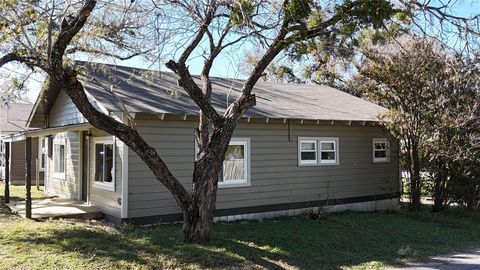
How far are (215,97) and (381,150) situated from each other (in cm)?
619

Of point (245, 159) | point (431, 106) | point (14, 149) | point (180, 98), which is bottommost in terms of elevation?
point (245, 159)

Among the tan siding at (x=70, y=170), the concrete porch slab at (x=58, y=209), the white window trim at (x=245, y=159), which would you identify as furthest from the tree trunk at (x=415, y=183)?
the tan siding at (x=70, y=170)

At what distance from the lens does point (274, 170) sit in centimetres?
1301

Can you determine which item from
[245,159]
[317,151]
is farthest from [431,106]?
[245,159]

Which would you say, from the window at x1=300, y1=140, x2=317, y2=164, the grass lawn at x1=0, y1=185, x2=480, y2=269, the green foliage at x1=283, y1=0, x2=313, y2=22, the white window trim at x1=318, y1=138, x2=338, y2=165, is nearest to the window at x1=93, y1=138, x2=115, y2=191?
the grass lawn at x1=0, y1=185, x2=480, y2=269

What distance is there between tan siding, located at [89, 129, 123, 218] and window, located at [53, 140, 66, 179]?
321cm

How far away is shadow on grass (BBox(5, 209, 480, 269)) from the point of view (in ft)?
25.6

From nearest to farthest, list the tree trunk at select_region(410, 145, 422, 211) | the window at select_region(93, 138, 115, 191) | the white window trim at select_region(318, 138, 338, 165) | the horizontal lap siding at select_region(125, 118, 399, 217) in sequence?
the horizontal lap siding at select_region(125, 118, 399, 217)
the window at select_region(93, 138, 115, 191)
the white window trim at select_region(318, 138, 338, 165)
the tree trunk at select_region(410, 145, 422, 211)

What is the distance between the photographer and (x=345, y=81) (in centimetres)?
2984

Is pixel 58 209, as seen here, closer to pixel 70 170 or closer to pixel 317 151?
pixel 70 170

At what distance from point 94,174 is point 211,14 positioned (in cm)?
643

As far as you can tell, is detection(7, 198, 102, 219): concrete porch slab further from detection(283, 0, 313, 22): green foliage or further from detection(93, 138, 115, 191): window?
detection(283, 0, 313, 22): green foliage

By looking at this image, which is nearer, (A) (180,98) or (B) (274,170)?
(A) (180,98)

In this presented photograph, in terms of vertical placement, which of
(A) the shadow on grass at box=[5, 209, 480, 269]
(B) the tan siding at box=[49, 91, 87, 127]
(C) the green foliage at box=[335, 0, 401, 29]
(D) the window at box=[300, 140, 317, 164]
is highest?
(C) the green foliage at box=[335, 0, 401, 29]
